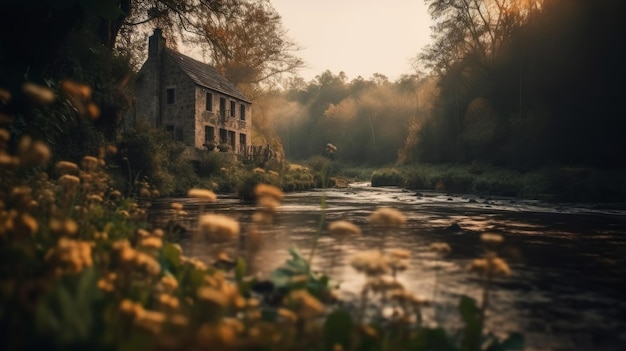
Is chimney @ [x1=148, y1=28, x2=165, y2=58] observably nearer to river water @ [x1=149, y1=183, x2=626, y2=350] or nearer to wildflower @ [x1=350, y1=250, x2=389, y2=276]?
river water @ [x1=149, y1=183, x2=626, y2=350]

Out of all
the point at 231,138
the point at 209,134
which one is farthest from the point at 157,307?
the point at 231,138

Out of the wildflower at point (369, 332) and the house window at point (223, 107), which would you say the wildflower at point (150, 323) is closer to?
the wildflower at point (369, 332)

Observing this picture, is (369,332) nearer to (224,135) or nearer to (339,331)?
(339,331)

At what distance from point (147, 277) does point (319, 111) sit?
8031cm

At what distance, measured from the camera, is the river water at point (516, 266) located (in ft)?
8.88

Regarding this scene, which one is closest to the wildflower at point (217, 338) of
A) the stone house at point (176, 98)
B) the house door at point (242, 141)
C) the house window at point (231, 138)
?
the stone house at point (176, 98)

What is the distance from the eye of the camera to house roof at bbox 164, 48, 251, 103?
89.7ft

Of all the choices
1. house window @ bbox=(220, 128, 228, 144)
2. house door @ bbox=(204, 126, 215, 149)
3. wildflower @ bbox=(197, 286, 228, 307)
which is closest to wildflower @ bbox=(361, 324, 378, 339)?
wildflower @ bbox=(197, 286, 228, 307)

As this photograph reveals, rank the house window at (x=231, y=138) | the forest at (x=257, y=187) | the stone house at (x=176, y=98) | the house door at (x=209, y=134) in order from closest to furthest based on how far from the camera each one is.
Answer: the forest at (x=257, y=187) → the stone house at (x=176, y=98) → the house door at (x=209, y=134) → the house window at (x=231, y=138)

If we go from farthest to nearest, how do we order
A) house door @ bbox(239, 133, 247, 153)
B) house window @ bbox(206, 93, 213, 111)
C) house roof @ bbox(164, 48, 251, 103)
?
house door @ bbox(239, 133, 247, 153)
house window @ bbox(206, 93, 213, 111)
house roof @ bbox(164, 48, 251, 103)

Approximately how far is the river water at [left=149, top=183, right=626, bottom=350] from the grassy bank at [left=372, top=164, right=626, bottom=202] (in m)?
8.93

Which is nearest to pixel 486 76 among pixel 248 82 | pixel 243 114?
pixel 243 114

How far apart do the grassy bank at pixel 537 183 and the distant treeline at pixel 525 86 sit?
1572 millimetres

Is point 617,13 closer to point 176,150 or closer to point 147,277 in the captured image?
point 176,150
